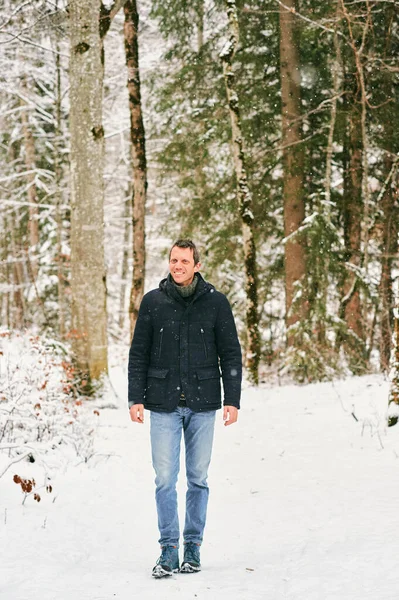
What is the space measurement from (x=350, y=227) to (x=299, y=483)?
9098 mm

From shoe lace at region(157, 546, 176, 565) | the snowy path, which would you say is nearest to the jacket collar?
shoe lace at region(157, 546, 176, 565)

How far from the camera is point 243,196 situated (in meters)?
12.4

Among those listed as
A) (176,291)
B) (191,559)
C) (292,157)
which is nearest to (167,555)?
(191,559)

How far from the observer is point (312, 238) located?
1224cm

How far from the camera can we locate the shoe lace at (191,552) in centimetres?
411

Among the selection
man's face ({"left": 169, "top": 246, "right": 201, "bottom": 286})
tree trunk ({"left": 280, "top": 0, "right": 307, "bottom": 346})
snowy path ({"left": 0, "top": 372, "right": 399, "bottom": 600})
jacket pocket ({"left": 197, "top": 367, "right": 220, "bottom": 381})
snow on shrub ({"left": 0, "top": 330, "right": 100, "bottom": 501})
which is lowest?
snowy path ({"left": 0, "top": 372, "right": 399, "bottom": 600})

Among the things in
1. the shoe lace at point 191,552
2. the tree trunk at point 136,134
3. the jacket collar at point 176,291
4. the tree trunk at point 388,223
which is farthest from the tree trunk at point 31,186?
the shoe lace at point 191,552

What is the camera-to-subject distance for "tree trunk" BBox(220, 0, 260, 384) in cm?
1202

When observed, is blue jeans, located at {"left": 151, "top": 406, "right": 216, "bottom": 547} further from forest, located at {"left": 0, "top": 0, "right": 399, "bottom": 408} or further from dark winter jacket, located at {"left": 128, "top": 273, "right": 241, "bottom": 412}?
forest, located at {"left": 0, "top": 0, "right": 399, "bottom": 408}

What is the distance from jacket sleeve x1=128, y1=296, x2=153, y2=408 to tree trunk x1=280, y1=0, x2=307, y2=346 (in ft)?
28.5

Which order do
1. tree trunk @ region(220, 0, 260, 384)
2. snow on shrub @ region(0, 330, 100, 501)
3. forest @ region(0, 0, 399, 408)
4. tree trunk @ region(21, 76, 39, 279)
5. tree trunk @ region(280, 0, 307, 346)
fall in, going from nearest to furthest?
1. snow on shrub @ region(0, 330, 100, 501)
2. forest @ region(0, 0, 399, 408)
3. tree trunk @ region(220, 0, 260, 384)
4. tree trunk @ region(280, 0, 307, 346)
5. tree trunk @ region(21, 76, 39, 279)

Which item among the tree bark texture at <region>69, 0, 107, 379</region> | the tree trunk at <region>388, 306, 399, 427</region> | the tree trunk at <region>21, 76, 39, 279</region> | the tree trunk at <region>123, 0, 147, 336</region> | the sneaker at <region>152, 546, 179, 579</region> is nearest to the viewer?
the sneaker at <region>152, 546, 179, 579</region>

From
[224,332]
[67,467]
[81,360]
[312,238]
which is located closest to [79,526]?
[67,467]

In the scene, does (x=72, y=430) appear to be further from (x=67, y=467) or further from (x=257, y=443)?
(x=257, y=443)
